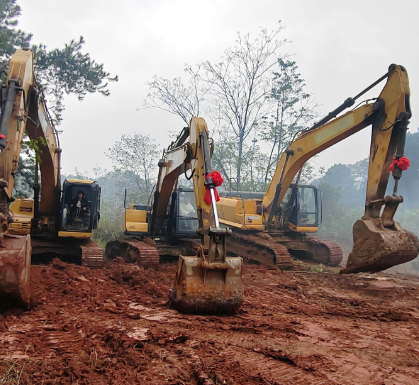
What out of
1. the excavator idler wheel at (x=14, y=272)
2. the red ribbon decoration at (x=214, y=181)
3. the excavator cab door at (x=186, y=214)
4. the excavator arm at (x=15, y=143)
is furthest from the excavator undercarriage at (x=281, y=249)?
the excavator idler wheel at (x=14, y=272)

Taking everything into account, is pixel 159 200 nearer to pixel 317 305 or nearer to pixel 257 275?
pixel 257 275

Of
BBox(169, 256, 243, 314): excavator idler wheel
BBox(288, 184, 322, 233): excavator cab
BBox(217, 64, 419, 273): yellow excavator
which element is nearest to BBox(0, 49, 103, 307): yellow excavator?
BBox(169, 256, 243, 314): excavator idler wheel

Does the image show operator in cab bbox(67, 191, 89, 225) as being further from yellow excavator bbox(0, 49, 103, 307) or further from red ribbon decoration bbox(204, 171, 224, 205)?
red ribbon decoration bbox(204, 171, 224, 205)

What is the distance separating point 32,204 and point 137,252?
2751 mm

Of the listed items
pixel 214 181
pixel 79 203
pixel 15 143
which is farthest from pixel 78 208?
pixel 214 181

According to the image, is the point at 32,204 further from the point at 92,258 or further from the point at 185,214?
the point at 185,214

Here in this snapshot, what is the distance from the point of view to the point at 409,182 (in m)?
41.2

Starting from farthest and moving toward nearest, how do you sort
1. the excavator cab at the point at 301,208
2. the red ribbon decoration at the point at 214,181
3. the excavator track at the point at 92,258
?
the excavator cab at the point at 301,208, the excavator track at the point at 92,258, the red ribbon decoration at the point at 214,181

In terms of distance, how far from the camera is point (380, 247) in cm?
666

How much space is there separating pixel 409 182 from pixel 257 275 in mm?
36741

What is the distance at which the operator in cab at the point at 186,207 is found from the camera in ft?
35.4

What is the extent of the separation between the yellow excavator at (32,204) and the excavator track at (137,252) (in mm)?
869

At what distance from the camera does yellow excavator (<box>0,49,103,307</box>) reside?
Result: 4574 mm

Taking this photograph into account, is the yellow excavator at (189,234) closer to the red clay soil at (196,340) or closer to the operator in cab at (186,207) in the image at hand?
the operator in cab at (186,207)
